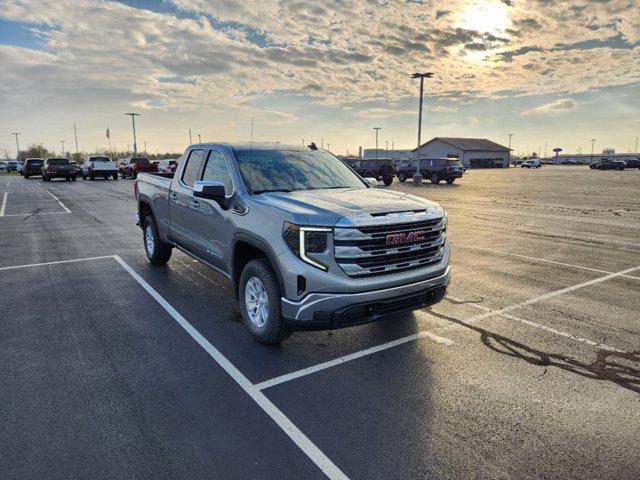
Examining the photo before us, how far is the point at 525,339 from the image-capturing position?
14.8ft

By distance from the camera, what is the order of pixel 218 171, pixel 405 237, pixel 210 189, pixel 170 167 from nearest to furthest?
pixel 405 237
pixel 210 189
pixel 218 171
pixel 170 167

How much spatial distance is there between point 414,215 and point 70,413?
324 cm

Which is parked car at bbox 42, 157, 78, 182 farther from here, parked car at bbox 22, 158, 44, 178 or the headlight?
the headlight

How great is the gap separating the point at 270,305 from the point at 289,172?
1.78 m

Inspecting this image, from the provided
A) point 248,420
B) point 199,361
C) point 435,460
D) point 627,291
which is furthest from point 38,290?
point 627,291

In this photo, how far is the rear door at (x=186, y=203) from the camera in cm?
569

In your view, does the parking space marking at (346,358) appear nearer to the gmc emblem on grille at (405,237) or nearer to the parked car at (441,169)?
the gmc emblem on grille at (405,237)

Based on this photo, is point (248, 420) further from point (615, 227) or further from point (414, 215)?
point (615, 227)

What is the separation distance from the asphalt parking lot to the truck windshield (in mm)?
1629

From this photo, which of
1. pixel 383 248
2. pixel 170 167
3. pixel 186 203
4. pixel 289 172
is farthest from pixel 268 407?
pixel 170 167

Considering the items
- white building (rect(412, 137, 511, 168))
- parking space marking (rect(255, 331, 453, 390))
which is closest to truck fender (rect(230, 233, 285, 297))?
parking space marking (rect(255, 331, 453, 390))

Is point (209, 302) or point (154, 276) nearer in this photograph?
point (209, 302)

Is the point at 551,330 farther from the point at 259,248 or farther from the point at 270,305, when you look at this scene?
the point at 259,248

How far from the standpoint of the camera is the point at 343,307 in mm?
3604
